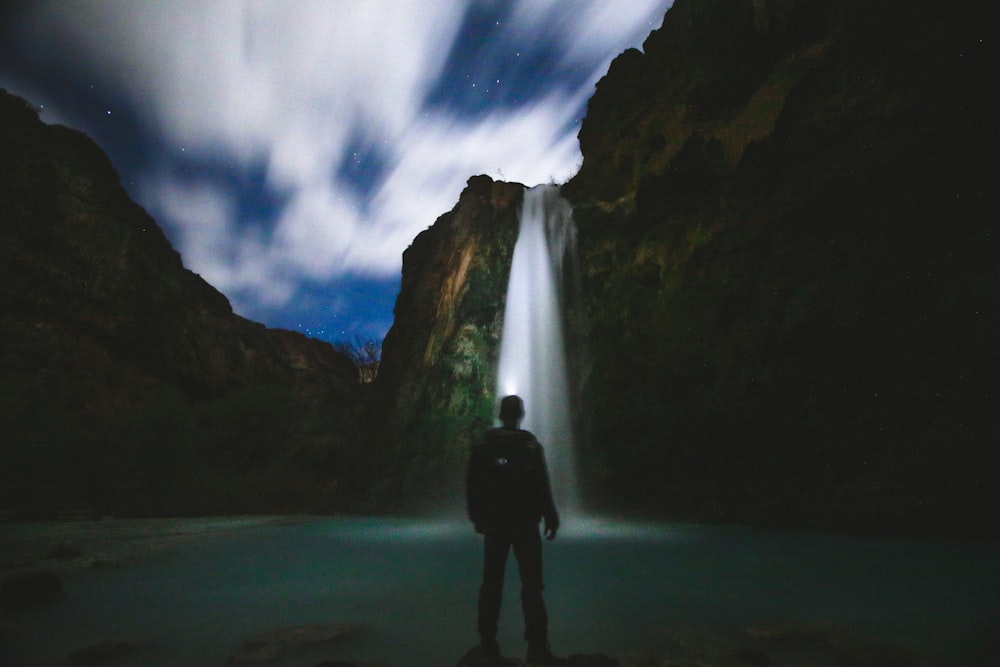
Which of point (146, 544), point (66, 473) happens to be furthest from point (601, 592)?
point (66, 473)

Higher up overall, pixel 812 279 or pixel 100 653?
pixel 812 279

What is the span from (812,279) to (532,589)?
11062 mm

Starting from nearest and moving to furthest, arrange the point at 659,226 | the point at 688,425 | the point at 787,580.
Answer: the point at 787,580 < the point at 688,425 < the point at 659,226

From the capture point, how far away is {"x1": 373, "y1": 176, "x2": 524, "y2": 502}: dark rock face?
57.8 feet

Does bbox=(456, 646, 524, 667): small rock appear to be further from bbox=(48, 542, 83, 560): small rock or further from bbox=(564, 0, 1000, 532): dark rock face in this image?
bbox=(564, 0, 1000, 532): dark rock face

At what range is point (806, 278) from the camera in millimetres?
11016

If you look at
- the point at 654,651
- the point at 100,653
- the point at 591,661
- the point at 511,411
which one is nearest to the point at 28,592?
the point at 100,653

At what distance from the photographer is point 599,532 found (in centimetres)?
1055

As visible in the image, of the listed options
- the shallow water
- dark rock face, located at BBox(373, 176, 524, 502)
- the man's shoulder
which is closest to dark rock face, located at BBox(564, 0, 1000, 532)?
the shallow water

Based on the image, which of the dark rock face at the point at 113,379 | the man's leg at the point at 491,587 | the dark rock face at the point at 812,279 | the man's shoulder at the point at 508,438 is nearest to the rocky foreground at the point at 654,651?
the man's leg at the point at 491,587

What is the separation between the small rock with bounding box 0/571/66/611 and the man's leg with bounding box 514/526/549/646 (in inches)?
207

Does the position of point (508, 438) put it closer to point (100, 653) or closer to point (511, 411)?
point (511, 411)

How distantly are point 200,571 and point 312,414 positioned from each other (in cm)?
2970

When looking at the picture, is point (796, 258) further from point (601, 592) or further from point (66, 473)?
point (66, 473)
